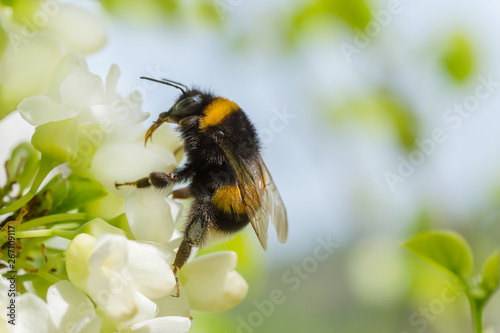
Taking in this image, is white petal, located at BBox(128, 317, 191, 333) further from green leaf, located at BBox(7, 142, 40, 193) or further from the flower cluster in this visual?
green leaf, located at BBox(7, 142, 40, 193)

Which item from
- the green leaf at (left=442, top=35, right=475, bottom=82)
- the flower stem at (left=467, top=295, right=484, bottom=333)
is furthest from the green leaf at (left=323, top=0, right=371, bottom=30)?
the flower stem at (left=467, top=295, right=484, bottom=333)

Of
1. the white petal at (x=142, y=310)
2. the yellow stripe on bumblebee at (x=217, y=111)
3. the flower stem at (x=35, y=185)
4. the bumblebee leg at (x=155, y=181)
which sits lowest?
the flower stem at (x=35, y=185)

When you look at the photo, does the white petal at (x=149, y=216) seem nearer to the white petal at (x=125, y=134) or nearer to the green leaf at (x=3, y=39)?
the white petal at (x=125, y=134)

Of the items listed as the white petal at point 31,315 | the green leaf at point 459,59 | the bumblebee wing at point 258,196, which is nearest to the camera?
the white petal at point 31,315

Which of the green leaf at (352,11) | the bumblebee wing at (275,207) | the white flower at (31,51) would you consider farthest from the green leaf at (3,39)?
the green leaf at (352,11)

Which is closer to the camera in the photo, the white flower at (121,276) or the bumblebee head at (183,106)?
the white flower at (121,276)
